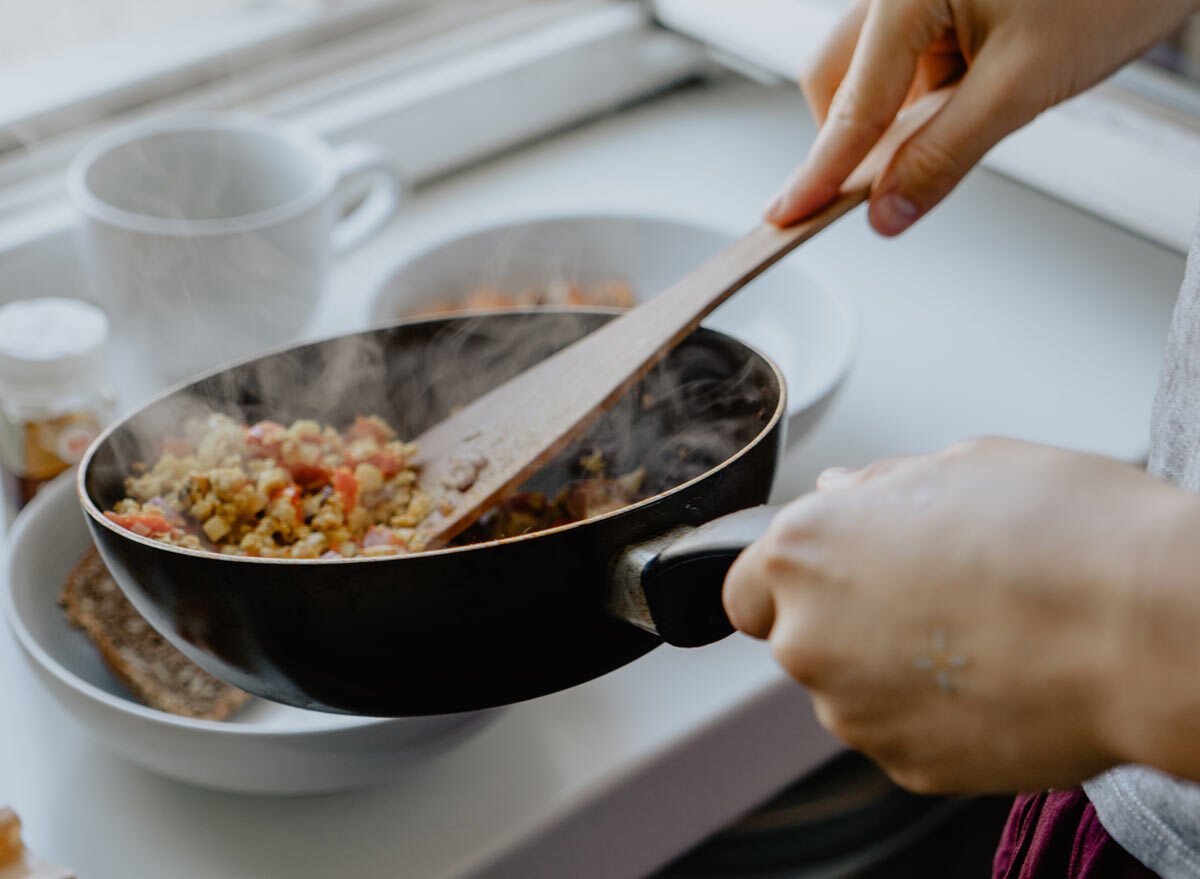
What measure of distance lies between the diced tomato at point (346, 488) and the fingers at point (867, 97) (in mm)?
279

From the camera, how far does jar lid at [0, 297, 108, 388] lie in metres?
0.69

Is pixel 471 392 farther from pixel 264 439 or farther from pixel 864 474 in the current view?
pixel 864 474

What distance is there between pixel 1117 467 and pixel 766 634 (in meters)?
0.13

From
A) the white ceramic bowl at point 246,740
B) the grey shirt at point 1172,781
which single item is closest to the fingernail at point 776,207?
the grey shirt at point 1172,781

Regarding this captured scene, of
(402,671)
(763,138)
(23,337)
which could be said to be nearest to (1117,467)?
(402,671)

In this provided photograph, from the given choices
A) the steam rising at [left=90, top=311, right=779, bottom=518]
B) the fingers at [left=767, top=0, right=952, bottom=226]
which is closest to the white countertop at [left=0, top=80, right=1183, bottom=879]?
the steam rising at [left=90, top=311, right=779, bottom=518]

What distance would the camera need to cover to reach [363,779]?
1.82 feet

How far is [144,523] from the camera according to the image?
554mm

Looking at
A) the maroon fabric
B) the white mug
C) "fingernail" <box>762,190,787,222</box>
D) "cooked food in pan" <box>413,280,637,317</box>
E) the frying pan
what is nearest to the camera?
the frying pan

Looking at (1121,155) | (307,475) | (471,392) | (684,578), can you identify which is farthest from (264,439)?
(1121,155)

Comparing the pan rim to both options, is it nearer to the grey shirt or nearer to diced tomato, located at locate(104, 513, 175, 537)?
diced tomato, located at locate(104, 513, 175, 537)

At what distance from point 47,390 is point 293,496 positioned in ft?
0.67

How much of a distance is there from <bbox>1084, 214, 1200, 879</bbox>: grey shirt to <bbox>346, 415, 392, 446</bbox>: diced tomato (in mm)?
411

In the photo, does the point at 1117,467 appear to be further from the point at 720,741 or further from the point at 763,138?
the point at 763,138
